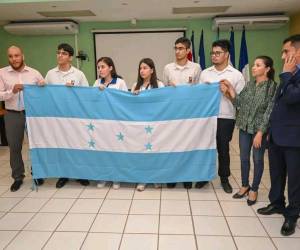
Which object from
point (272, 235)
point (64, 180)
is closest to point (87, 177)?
point (64, 180)

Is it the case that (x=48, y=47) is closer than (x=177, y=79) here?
No

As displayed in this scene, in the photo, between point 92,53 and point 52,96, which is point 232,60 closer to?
point 92,53

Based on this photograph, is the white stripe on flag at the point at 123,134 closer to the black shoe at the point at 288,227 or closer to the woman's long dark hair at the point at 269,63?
the woman's long dark hair at the point at 269,63

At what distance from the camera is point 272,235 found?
2248 millimetres

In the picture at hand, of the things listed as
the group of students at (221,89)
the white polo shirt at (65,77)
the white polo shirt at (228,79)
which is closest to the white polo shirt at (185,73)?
the group of students at (221,89)

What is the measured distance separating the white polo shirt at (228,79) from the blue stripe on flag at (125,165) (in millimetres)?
407

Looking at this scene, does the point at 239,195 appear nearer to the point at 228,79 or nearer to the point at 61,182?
the point at 228,79

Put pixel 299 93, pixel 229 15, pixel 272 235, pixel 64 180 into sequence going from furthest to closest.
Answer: pixel 229 15, pixel 64 180, pixel 272 235, pixel 299 93

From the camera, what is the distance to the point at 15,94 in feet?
10.1

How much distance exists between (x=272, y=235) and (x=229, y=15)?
16.6 feet

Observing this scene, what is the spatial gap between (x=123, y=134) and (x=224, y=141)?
1.03 m

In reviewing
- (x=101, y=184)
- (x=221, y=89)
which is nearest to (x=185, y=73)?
(x=221, y=89)

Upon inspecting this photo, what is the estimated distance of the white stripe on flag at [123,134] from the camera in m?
2.96

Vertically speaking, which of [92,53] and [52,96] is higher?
[92,53]
